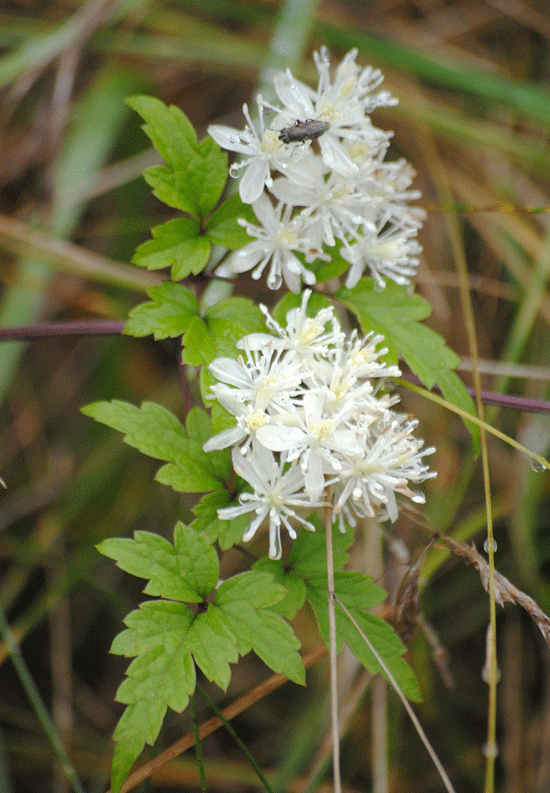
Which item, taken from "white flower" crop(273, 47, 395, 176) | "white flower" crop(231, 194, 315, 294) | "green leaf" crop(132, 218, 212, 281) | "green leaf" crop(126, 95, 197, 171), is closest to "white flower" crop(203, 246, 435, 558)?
"white flower" crop(231, 194, 315, 294)

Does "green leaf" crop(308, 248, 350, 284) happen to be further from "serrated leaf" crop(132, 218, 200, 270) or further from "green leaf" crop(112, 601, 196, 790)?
"green leaf" crop(112, 601, 196, 790)

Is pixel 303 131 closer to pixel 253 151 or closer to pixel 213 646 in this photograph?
pixel 253 151

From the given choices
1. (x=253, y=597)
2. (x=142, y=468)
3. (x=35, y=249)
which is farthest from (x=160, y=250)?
(x=142, y=468)

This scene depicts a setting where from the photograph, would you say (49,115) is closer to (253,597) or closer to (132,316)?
(132,316)

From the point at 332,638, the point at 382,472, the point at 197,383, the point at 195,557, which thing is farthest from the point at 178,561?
the point at 197,383

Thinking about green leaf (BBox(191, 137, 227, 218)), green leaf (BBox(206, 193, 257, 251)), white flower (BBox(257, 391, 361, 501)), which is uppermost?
green leaf (BBox(191, 137, 227, 218))
